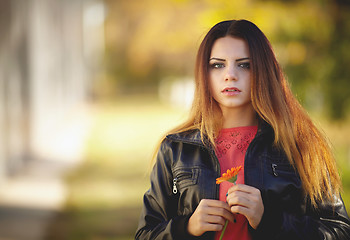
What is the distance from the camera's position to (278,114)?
2.08 m

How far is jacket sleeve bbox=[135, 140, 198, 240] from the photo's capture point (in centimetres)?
211

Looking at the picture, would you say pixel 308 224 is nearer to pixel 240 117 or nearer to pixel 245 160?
pixel 245 160

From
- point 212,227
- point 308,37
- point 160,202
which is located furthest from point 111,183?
point 212,227

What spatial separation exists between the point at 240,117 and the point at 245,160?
0.24 m

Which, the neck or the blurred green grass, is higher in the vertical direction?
the neck

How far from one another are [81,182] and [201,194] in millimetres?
6114

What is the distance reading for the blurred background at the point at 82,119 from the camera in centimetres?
607

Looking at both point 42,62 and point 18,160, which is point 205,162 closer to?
point 18,160

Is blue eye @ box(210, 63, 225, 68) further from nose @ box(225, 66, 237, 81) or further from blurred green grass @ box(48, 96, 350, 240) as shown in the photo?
blurred green grass @ box(48, 96, 350, 240)

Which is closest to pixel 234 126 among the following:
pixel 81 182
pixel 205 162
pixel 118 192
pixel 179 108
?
pixel 205 162

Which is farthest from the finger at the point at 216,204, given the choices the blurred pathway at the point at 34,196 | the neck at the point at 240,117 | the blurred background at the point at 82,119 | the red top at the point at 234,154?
the blurred pathway at the point at 34,196

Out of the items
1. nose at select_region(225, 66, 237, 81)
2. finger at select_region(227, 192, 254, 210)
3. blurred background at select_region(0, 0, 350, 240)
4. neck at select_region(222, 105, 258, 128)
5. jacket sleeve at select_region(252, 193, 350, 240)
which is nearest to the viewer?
finger at select_region(227, 192, 254, 210)

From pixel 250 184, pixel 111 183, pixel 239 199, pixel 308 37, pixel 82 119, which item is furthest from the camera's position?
pixel 82 119

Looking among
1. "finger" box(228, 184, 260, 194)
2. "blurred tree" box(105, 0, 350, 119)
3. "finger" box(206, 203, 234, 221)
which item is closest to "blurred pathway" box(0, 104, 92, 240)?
"blurred tree" box(105, 0, 350, 119)
